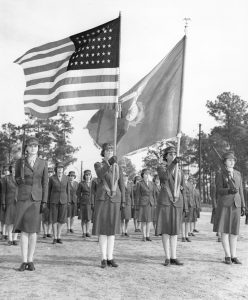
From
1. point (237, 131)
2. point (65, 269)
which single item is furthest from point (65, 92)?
point (237, 131)

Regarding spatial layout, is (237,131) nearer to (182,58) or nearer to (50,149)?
(50,149)

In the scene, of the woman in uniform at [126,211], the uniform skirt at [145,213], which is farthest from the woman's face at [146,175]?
the uniform skirt at [145,213]

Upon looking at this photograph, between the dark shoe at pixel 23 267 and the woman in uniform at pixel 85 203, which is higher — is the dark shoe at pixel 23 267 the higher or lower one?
the lower one

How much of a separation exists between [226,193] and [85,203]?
5978 mm

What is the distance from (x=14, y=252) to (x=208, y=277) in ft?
14.9

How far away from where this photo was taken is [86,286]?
6.02 metres

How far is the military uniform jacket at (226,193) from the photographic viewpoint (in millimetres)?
8539

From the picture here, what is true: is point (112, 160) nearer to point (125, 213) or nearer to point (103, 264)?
point (103, 264)

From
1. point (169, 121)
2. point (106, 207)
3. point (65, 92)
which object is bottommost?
point (106, 207)

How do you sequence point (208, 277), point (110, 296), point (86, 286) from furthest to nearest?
point (208, 277) → point (86, 286) → point (110, 296)

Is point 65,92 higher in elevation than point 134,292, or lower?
higher

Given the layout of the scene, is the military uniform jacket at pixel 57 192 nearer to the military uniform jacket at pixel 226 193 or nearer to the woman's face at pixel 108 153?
the woman's face at pixel 108 153

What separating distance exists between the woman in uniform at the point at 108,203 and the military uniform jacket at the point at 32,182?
3.45 feet

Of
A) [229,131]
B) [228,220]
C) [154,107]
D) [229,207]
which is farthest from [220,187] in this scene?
[229,131]
